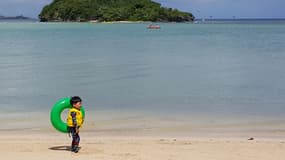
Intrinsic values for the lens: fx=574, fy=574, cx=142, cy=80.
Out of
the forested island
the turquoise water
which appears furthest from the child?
the forested island

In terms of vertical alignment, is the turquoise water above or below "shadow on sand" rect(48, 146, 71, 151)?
below

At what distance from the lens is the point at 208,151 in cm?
932

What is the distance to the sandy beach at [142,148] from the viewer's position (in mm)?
8809

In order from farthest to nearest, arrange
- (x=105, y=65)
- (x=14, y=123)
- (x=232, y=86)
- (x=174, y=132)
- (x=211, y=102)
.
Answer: (x=105, y=65) → (x=232, y=86) → (x=211, y=102) → (x=14, y=123) → (x=174, y=132)

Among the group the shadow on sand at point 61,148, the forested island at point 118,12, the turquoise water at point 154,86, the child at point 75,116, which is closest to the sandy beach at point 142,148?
the shadow on sand at point 61,148

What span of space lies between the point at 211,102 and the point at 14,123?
5913mm

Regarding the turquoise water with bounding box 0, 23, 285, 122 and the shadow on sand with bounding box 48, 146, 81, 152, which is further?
the turquoise water with bounding box 0, 23, 285, 122

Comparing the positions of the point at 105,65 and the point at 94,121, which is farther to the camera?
the point at 105,65

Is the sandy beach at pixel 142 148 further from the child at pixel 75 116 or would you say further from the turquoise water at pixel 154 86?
the turquoise water at pixel 154 86

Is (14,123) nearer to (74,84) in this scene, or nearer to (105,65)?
(74,84)

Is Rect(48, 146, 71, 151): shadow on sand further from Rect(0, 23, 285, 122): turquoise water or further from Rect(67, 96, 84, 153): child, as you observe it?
Rect(0, 23, 285, 122): turquoise water

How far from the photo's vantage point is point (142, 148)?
9.52 meters

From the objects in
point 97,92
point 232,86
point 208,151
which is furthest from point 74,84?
point 208,151

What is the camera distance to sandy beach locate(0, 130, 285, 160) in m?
8.81
